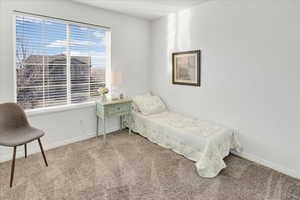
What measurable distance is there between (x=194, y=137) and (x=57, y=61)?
2.49 metres

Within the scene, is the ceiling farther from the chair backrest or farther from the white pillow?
the chair backrest

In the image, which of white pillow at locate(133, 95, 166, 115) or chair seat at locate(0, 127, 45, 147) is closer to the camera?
chair seat at locate(0, 127, 45, 147)

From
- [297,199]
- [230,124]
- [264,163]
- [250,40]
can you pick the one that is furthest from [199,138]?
[250,40]

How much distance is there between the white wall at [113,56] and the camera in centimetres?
245

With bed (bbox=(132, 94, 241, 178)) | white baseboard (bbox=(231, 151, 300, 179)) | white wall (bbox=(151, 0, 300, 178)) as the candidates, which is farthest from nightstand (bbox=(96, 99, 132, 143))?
white baseboard (bbox=(231, 151, 300, 179))

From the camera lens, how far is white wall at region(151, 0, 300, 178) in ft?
7.27

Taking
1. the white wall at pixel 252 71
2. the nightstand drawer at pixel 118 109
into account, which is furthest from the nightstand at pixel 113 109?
the white wall at pixel 252 71

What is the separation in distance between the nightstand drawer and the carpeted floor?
737 mm

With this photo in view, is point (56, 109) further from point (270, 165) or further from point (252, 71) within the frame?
point (270, 165)

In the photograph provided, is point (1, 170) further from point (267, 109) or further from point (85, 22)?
point (267, 109)

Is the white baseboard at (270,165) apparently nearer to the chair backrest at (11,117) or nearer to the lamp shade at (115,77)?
the lamp shade at (115,77)

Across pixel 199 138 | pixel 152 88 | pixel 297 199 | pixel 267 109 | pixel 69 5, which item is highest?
pixel 69 5

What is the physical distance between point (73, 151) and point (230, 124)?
2.56 metres

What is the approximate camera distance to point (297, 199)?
1848 millimetres
